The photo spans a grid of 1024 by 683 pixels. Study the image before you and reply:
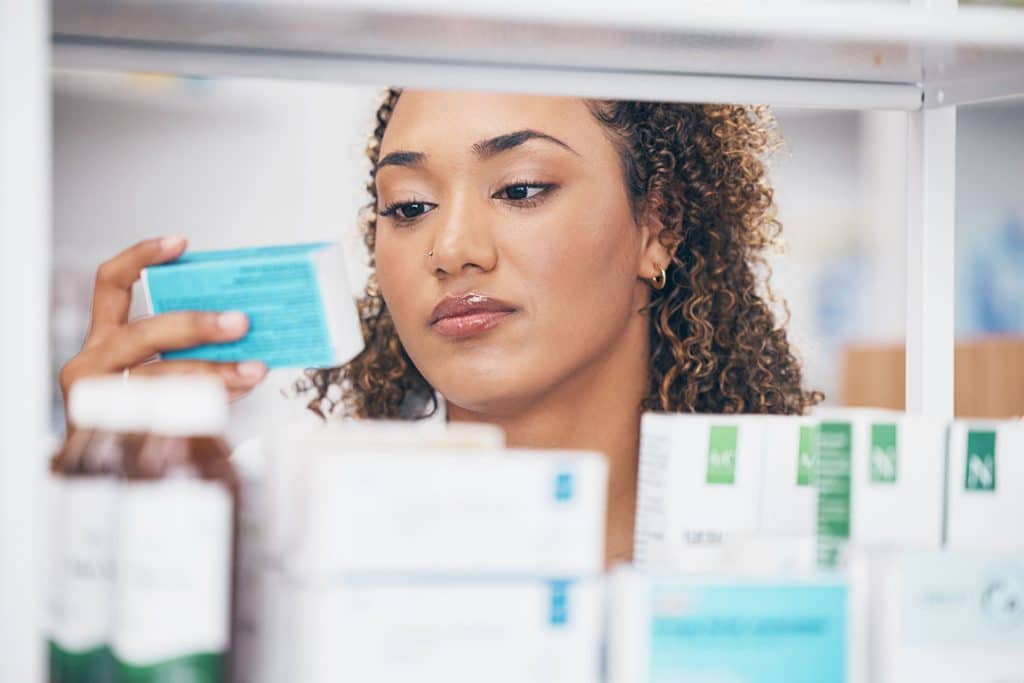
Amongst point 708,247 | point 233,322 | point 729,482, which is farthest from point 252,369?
point 708,247

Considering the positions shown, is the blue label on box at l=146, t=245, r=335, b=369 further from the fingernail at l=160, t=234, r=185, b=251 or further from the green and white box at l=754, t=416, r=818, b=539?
the green and white box at l=754, t=416, r=818, b=539

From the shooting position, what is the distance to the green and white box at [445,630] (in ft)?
2.45

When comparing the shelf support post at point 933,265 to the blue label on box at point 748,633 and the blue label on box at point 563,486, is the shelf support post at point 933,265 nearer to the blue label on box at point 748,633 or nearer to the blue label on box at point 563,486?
the blue label on box at point 748,633

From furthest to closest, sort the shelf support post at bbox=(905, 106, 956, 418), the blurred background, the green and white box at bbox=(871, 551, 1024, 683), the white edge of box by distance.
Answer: the blurred background
the shelf support post at bbox=(905, 106, 956, 418)
the white edge of box
the green and white box at bbox=(871, 551, 1024, 683)

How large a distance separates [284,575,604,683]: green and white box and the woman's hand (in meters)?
0.27

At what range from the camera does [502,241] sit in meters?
1.55

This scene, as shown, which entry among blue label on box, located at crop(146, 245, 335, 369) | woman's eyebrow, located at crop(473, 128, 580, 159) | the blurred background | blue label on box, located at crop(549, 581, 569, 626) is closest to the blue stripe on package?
blue label on box, located at crop(146, 245, 335, 369)

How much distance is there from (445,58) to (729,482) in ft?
1.39

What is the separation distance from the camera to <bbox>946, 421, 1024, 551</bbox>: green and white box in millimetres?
921

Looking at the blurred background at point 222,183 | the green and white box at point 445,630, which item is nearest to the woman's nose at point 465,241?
the green and white box at point 445,630

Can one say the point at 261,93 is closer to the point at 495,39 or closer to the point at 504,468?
the point at 495,39

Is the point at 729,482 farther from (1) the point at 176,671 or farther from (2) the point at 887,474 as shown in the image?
(1) the point at 176,671

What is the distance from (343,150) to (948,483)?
2.87 meters

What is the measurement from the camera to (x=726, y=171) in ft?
5.81
